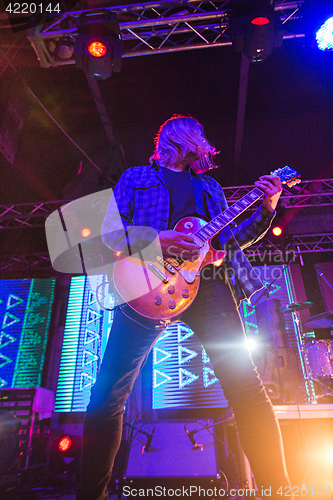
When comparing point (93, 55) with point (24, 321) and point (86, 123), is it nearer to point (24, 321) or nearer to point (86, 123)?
point (86, 123)

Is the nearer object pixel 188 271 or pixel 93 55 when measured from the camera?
pixel 188 271

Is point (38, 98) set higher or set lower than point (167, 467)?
higher

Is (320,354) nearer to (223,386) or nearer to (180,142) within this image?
(223,386)

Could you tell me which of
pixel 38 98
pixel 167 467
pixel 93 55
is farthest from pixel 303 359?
pixel 38 98

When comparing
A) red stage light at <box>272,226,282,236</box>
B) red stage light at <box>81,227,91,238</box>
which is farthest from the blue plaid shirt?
red stage light at <box>272,226,282,236</box>

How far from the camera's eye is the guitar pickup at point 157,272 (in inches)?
63.8

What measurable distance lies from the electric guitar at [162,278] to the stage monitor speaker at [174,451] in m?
2.37

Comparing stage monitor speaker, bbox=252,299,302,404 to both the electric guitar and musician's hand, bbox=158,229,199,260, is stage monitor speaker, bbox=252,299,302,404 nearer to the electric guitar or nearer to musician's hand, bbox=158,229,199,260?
the electric guitar

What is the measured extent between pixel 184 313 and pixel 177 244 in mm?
391

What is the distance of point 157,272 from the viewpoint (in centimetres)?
163

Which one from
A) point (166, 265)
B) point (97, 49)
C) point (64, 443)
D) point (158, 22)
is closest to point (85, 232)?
point (97, 49)

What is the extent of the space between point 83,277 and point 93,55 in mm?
5510

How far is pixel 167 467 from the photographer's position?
3.12 metres

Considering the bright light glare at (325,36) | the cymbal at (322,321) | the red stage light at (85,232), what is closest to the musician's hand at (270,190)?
the bright light glare at (325,36)
